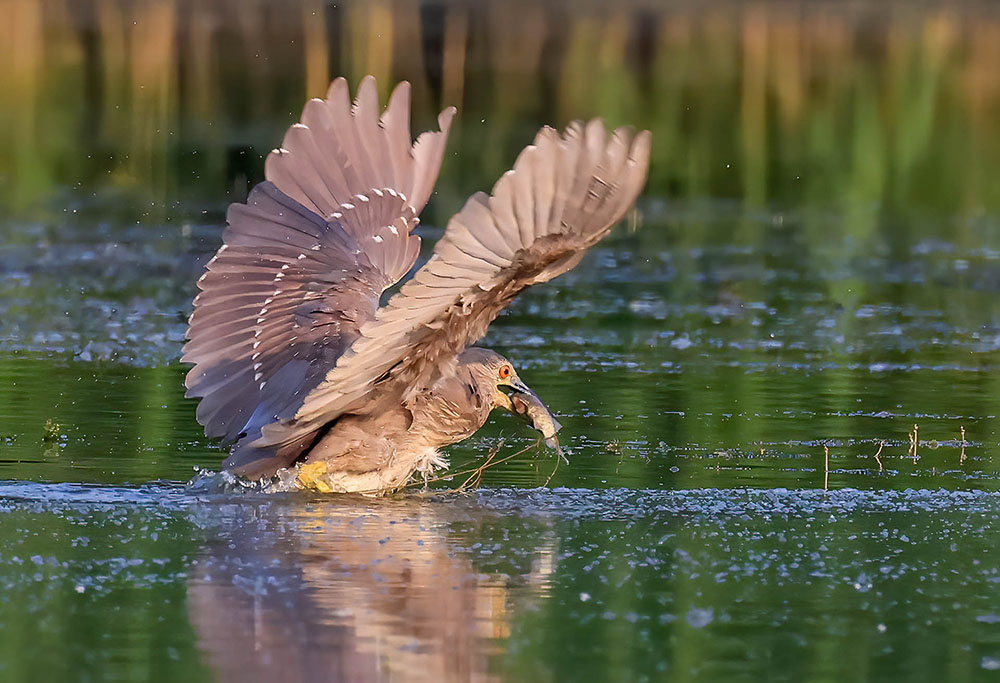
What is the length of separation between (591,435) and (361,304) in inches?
50.7

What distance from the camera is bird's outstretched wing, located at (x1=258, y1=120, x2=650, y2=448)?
5594mm

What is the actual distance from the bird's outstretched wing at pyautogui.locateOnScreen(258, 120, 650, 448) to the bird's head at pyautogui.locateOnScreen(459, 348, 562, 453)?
1065 mm

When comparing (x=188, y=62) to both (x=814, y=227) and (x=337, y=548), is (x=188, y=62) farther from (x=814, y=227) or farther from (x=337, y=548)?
(x=337, y=548)

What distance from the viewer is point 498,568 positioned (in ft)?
19.7

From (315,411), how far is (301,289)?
1.10 metres

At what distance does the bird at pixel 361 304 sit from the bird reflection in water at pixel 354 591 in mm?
368

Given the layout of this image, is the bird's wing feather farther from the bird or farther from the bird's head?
the bird's head

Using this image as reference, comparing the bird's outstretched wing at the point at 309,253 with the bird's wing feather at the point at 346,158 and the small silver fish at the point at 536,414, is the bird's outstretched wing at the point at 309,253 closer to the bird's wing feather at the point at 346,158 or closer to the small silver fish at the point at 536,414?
the bird's wing feather at the point at 346,158

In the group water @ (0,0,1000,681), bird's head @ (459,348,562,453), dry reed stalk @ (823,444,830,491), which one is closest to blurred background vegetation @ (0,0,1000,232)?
water @ (0,0,1000,681)

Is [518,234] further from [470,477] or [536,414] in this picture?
[470,477]

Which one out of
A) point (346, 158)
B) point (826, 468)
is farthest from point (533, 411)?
point (346, 158)

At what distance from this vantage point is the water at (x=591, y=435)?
5.22m

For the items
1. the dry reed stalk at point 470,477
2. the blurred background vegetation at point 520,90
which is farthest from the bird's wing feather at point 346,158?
the blurred background vegetation at point 520,90

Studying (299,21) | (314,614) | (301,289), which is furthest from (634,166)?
(299,21)
